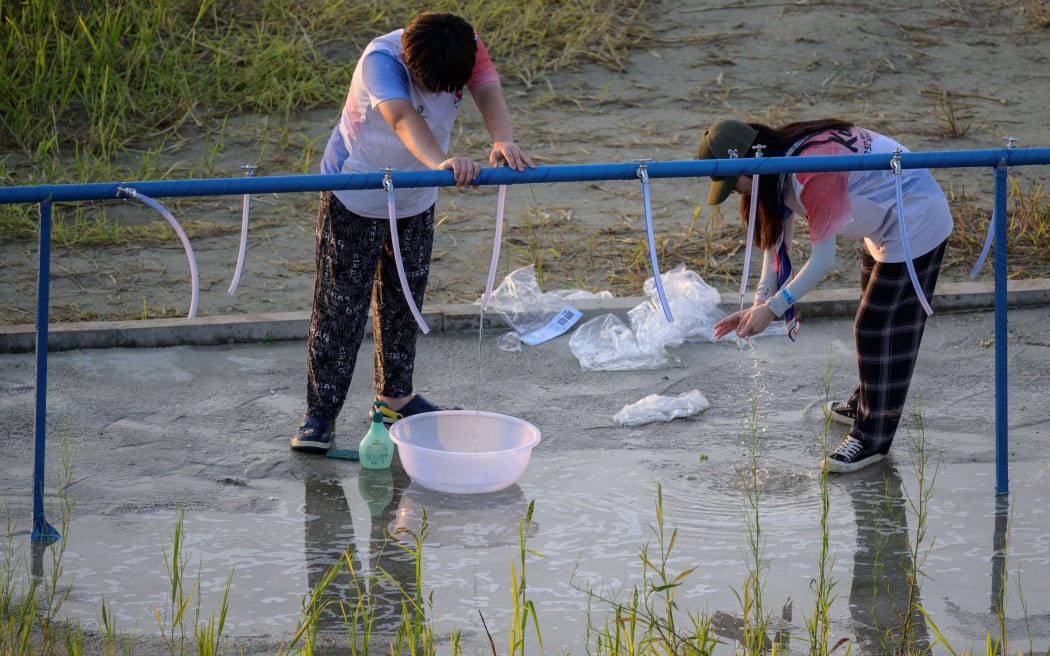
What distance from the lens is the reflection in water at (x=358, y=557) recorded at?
3.70m

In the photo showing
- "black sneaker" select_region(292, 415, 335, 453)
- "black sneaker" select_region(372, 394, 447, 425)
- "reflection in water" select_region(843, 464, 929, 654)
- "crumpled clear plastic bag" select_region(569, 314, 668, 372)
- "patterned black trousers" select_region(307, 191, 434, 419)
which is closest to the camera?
"reflection in water" select_region(843, 464, 929, 654)

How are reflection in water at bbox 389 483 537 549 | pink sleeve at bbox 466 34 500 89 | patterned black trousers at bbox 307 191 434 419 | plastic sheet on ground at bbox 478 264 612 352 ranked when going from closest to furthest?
reflection in water at bbox 389 483 537 549 < pink sleeve at bbox 466 34 500 89 < patterned black trousers at bbox 307 191 434 419 < plastic sheet on ground at bbox 478 264 612 352

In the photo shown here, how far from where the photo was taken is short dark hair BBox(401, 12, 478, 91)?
166 inches

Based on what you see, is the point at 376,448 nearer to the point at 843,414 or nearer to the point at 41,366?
the point at 41,366

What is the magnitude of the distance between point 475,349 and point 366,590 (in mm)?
2159

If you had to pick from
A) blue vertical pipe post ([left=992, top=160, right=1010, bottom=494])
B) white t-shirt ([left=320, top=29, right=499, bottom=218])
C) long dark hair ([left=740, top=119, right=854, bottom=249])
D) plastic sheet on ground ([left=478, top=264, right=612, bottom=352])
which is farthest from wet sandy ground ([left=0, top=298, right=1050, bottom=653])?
white t-shirt ([left=320, top=29, right=499, bottom=218])

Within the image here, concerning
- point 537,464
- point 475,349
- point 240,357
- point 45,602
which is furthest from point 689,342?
point 45,602

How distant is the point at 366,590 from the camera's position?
3.91m

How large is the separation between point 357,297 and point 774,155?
1.56 metres

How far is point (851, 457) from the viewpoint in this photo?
185 inches

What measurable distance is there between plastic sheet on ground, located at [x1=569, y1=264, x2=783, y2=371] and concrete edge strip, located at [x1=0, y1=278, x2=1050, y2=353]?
0.48 ft

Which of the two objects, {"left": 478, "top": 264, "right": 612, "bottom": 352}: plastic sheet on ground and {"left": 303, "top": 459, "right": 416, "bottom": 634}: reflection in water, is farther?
{"left": 478, "top": 264, "right": 612, "bottom": 352}: plastic sheet on ground

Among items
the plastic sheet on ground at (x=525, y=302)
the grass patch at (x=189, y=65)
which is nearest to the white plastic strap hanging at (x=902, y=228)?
the plastic sheet on ground at (x=525, y=302)

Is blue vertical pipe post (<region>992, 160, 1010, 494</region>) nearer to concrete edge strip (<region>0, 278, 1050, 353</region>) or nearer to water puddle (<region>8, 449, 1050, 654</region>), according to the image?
water puddle (<region>8, 449, 1050, 654</region>)
